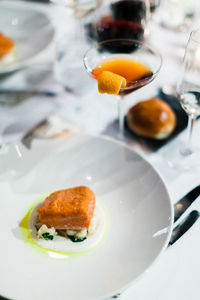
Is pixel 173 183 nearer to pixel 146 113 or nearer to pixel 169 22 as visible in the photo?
pixel 146 113

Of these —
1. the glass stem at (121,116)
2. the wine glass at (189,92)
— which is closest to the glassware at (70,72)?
the glass stem at (121,116)

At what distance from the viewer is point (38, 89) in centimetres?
132

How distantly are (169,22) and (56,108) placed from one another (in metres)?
0.75

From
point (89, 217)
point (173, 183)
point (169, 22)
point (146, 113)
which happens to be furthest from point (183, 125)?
point (169, 22)

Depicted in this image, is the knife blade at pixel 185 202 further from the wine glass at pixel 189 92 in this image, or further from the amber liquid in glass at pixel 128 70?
the amber liquid in glass at pixel 128 70

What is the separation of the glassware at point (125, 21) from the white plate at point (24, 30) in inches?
11.0

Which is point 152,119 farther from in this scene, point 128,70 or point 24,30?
point 24,30

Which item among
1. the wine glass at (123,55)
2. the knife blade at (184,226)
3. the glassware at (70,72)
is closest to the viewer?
the knife blade at (184,226)

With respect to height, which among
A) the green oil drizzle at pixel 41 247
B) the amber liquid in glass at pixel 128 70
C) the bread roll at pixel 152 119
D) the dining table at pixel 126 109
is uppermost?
the amber liquid in glass at pixel 128 70

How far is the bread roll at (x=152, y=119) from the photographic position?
3.43 ft

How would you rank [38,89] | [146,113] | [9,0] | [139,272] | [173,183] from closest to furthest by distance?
1. [139,272]
2. [173,183]
3. [146,113]
4. [38,89]
5. [9,0]

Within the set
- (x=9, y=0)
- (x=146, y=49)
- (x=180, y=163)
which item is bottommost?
(x=180, y=163)

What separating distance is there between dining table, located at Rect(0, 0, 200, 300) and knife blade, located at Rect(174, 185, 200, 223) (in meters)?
0.02

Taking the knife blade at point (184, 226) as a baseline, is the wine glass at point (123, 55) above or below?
above
